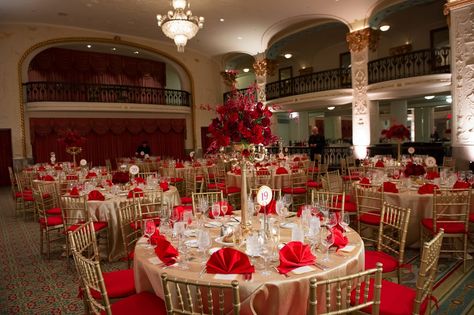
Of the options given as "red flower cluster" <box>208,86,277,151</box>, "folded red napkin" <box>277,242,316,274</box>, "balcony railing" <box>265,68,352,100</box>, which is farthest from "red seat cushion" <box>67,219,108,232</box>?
"balcony railing" <box>265,68,352,100</box>

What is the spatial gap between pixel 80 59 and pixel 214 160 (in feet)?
31.4

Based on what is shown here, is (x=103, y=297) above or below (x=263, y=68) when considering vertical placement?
below

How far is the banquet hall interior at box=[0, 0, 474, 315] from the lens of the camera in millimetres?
2309

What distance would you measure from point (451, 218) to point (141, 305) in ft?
12.8

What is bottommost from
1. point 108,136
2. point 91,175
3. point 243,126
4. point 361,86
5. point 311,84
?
point 91,175

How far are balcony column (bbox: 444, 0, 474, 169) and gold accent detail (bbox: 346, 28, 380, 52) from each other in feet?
9.77

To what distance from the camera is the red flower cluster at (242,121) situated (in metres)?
2.59

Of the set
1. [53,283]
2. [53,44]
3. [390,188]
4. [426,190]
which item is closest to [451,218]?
[426,190]

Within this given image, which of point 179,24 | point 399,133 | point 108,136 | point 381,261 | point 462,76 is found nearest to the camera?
point 381,261

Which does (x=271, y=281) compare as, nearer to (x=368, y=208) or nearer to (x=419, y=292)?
(x=419, y=292)

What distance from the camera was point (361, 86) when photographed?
40.5 feet

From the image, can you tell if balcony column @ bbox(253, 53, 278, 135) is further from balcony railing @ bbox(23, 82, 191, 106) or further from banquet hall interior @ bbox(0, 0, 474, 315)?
balcony railing @ bbox(23, 82, 191, 106)

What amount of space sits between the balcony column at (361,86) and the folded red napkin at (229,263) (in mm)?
11349

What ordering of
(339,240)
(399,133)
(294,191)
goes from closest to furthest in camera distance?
(339,240) → (294,191) → (399,133)
